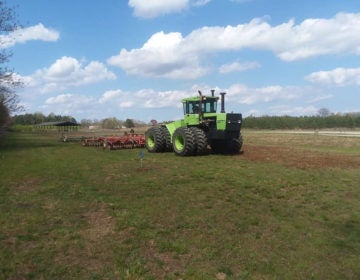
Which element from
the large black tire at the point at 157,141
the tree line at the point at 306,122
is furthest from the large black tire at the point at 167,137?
the tree line at the point at 306,122

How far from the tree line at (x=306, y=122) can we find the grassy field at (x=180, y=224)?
58.5m

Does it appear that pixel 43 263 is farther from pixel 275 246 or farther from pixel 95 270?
pixel 275 246

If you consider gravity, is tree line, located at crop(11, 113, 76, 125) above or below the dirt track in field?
above

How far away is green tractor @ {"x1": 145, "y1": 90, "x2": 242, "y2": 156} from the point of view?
17656 mm

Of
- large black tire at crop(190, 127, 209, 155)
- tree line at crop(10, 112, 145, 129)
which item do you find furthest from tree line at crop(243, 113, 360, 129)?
large black tire at crop(190, 127, 209, 155)

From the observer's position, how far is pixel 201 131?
703 inches

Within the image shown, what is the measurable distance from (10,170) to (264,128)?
61.6 m

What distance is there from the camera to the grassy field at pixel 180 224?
627 centimetres

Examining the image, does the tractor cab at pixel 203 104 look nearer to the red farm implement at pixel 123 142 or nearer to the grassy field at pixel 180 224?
the grassy field at pixel 180 224

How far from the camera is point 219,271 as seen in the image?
6164 mm

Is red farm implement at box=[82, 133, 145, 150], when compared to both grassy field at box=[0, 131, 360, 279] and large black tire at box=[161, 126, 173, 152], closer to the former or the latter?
large black tire at box=[161, 126, 173, 152]

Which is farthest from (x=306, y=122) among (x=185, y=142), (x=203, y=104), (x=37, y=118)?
(x=37, y=118)

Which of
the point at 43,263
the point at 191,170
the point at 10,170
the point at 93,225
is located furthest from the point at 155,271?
the point at 10,170

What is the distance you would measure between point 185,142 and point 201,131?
35.9 inches
